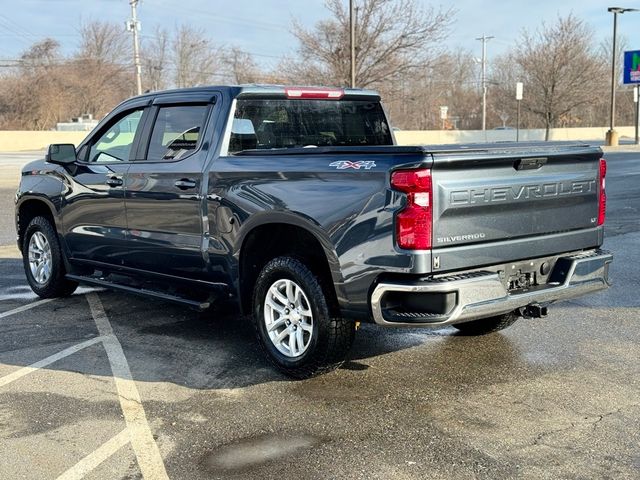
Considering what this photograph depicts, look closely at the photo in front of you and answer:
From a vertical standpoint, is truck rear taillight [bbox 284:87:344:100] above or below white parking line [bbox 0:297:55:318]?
above

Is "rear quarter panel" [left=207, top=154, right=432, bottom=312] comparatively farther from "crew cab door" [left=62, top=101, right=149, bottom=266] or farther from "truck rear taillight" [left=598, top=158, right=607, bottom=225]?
"truck rear taillight" [left=598, top=158, right=607, bottom=225]

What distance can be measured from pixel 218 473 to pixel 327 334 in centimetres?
128

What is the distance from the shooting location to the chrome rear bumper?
13.4 ft

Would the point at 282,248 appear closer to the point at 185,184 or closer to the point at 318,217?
the point at 318,217

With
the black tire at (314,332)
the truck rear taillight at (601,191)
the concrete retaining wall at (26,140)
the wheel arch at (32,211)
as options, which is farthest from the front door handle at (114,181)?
the concrete retaining wall at (26,140)

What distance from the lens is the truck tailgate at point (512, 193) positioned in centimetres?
413

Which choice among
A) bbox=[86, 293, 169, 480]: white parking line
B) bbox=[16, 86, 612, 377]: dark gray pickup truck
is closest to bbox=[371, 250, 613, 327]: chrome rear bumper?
bbox=[16, 86, 612, 377]: dark gray pickup truck

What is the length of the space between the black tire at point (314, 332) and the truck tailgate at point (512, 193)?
0.85 m

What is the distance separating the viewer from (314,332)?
4.62 m

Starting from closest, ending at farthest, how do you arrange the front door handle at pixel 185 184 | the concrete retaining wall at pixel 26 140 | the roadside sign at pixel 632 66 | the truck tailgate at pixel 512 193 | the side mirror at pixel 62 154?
the truck tailgate at pixel 512 193, the front door handle at pixel 185 184, the side mirror at pixel 62 154, the roadside sign at pixel 632 66, the concrete retaining wall at pixel 26 140

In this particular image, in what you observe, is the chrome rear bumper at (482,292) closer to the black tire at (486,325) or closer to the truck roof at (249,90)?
the black tire at (486,325)

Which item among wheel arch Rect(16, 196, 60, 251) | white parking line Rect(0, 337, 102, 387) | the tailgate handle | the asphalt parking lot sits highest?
the tailgate handle

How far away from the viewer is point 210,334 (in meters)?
5.97

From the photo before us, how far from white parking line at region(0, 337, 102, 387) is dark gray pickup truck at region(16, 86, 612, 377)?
0.62 metres
